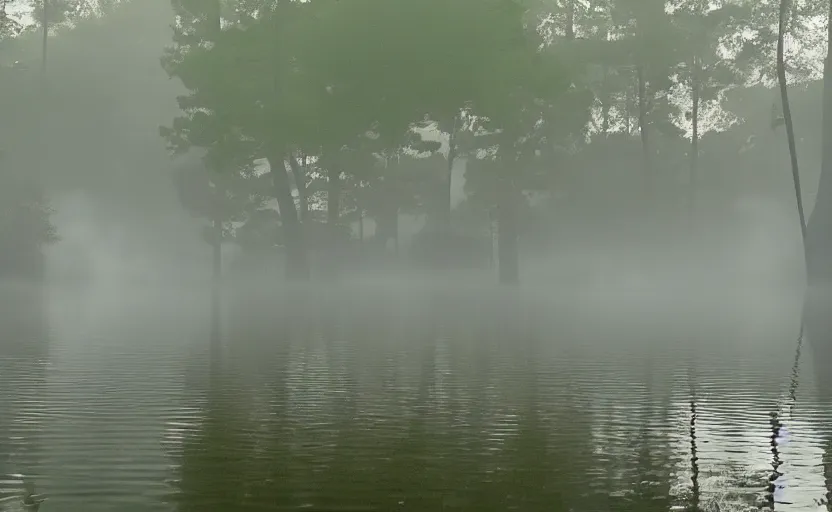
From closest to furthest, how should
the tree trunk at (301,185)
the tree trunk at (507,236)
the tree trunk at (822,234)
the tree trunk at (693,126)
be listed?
the tree trunk at (822,234), the tree trunk at (507,236), the tree trunk at (301,185), the tree trunk at (693,126)

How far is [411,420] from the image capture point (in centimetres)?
1141

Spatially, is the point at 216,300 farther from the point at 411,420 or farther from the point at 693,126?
the point at 411,420

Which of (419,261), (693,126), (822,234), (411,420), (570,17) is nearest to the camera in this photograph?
(411,420)

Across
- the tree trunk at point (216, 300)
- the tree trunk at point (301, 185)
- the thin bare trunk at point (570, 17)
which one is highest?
the thin bare trunk at point (570, 17)

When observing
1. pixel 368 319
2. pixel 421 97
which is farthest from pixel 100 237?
pixel 368 319

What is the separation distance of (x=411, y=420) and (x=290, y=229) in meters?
39.2

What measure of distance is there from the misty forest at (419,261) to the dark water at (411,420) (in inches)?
2.3

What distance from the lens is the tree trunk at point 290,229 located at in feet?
165

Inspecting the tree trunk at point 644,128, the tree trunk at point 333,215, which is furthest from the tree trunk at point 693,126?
the tree trunk at point 333,215

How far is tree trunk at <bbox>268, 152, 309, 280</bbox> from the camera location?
50.2 m

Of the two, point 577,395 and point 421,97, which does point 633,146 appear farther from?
point 577,395

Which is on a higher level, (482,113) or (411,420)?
(482,113)

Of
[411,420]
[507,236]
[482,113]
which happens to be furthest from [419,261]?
[411,420]

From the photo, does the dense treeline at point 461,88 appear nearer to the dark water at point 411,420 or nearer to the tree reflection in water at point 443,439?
the dark water at point 411,420
